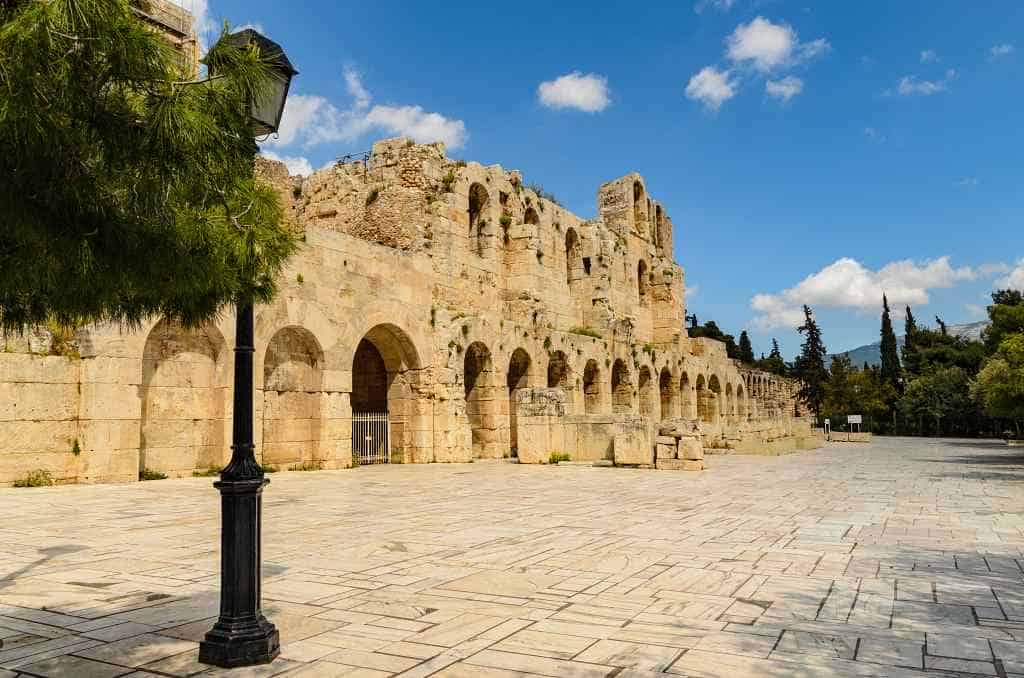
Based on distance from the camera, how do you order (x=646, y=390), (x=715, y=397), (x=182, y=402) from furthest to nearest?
(x=715, y=397)
(x=646, y=390)
(x=182, y=402)

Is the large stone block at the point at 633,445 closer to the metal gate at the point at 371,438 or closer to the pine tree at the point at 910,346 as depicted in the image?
the metal gate at the point at 371,438

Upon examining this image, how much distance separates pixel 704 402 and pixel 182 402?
3053 cm

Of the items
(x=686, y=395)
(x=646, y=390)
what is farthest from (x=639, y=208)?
(x=646, y=390)

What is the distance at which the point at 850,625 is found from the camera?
176 inches

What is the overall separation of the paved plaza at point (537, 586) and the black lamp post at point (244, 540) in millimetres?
123

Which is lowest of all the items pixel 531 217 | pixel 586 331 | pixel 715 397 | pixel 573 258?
pixel 715 397

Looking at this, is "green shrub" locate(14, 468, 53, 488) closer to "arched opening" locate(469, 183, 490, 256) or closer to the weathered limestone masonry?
the weathered limestone masonry

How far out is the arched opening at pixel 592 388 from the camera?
92.0 feet

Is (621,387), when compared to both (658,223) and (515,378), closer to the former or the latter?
(515,378)

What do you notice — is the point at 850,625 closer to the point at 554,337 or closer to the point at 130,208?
the point at 130,208

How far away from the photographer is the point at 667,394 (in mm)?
35344

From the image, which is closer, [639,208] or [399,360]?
[399,360]

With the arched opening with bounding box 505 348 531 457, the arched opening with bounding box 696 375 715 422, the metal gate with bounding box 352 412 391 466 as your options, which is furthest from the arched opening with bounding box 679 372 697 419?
the metal gate with bounding box 352 412 391 466

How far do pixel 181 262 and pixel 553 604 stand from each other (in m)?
3.31
